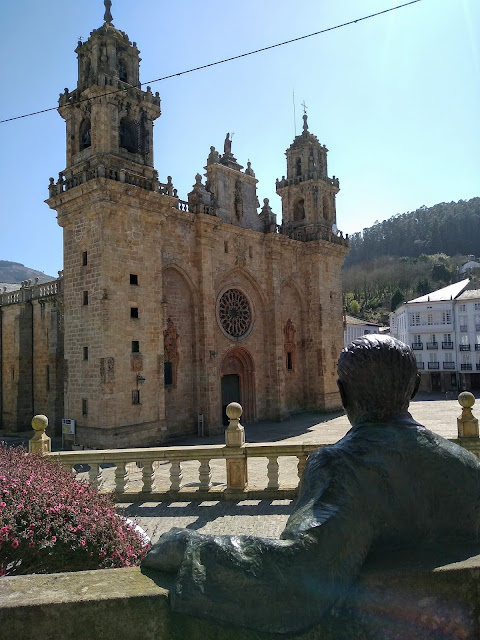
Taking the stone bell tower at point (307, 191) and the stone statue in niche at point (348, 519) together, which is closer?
the stone statue in niche at point (348, 519)

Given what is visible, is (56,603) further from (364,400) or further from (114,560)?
(114,560)

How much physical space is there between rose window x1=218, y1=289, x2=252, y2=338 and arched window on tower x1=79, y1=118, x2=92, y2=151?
10.2 m

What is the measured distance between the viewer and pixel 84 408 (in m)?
19.0

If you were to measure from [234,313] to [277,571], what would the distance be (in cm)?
2529

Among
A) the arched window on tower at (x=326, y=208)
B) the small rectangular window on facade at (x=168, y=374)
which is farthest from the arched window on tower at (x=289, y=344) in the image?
the small rectangular window on facade at (x=168, y=374)

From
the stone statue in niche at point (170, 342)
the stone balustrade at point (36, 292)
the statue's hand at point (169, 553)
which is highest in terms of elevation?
the stone balustrade at point (36, 292)

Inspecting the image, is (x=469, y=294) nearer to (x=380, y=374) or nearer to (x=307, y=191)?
(x=307, y=191)

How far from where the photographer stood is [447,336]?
Result: 48812mm

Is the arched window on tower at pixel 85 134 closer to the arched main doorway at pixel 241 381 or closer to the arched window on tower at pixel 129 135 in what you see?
the arched window on tower at pixel 129 135

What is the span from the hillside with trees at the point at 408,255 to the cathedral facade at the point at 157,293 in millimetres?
46919

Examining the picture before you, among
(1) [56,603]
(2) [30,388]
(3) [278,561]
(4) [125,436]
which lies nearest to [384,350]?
(3) [278,561]

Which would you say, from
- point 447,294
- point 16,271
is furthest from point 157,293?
point 16,271

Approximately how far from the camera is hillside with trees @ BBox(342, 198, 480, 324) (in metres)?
84.1

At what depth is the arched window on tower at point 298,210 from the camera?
113ft
